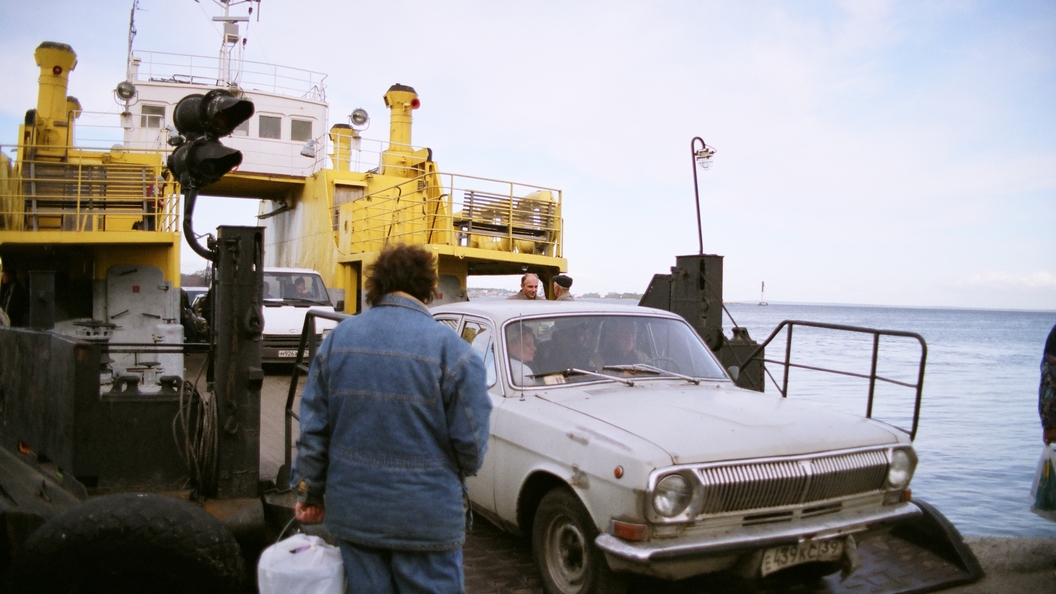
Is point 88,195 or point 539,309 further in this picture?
point 88,195

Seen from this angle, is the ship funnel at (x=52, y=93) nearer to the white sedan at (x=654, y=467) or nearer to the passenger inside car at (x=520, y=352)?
the white sedan at (x=654, y=467)

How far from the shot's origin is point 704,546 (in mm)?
3502

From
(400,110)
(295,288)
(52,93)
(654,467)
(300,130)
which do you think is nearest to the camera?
(654,467)

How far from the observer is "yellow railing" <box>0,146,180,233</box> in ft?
35.2

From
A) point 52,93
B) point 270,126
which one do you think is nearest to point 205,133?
point 52,93

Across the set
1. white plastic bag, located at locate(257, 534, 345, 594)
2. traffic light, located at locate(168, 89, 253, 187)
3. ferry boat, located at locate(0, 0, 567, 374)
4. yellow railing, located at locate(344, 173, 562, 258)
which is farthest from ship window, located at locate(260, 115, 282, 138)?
white plastic bag, located at locate(257, 534, 345, 594)

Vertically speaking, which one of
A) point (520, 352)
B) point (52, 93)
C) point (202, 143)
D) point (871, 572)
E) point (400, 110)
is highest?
point (400, 110)

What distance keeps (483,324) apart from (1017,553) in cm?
391

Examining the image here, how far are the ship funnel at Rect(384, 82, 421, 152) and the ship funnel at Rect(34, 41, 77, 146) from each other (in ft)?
23.9

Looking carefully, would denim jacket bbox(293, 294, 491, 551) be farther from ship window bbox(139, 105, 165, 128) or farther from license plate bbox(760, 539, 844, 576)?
ship window bbox(139, 105, 165, 128)

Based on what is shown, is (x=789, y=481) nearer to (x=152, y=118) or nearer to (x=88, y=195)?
(x=88, y=195)

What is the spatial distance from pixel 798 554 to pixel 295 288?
11.8m

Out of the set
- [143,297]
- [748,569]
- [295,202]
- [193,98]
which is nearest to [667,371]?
[748,569]

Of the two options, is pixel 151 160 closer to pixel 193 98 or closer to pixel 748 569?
pixel 193 98
